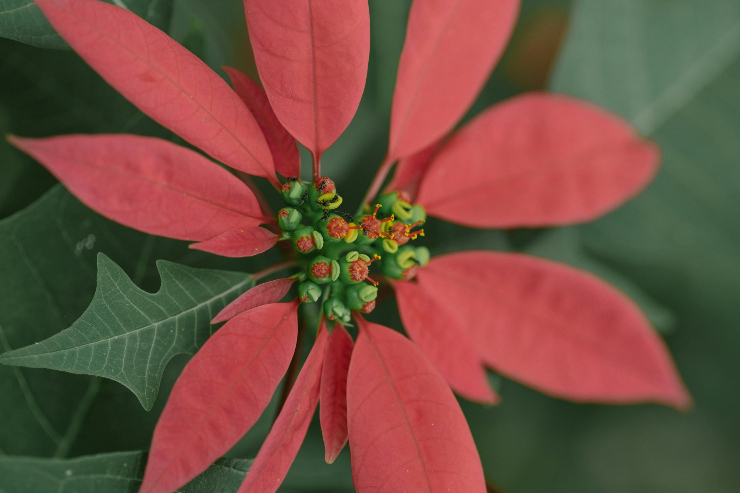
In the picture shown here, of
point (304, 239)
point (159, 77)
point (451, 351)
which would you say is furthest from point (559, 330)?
point (159, 77)

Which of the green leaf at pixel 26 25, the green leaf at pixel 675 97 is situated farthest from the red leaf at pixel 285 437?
the green leaf at pixel 675 97

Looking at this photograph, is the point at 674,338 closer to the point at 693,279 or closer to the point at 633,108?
the point at 693,279

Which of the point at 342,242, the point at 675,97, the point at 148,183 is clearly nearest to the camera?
the point at 148,183

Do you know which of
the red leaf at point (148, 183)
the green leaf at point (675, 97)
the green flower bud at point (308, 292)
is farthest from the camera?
the green leaf at point (675, 97)

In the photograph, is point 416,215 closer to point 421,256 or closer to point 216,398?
point 421,256

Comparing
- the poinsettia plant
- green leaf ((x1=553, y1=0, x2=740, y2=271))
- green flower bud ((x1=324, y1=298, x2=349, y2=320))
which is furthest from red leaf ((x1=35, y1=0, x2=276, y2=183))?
green leaf ((x1=553, y1=0, x2=740, y2=271))

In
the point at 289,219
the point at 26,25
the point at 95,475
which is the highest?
the point at 26,25

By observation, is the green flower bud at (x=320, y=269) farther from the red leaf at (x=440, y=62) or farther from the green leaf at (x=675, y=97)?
the green leaf at (x=675, y=97)

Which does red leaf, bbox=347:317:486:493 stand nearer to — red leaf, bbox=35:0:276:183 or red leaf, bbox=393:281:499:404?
red leaf, bbox=393:281:499:404
